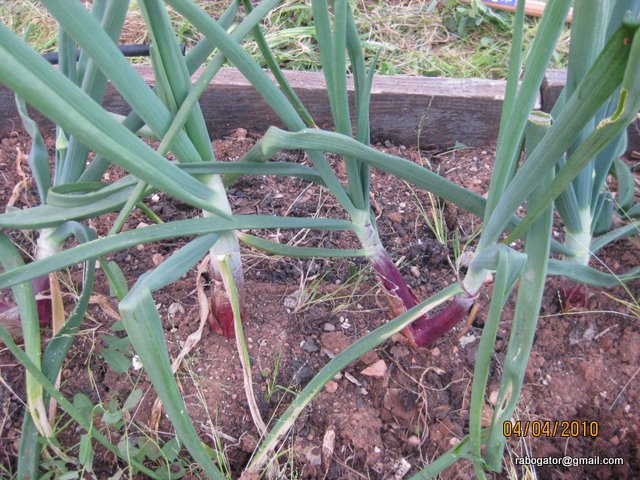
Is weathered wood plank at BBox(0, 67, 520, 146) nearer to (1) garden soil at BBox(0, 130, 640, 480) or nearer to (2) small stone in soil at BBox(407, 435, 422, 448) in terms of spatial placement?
(1) garden soil at BBox(0, 130, 640, 480)

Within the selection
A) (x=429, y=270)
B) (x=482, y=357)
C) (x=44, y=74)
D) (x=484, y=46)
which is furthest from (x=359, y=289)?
(x=484, y=46)

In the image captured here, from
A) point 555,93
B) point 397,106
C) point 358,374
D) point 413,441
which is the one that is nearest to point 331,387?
point 358,374

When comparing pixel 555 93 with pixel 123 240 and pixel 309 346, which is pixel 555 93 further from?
pixel 123 240

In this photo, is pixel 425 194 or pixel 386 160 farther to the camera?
pixel 425 194

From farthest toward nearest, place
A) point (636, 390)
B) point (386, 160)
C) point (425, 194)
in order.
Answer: point (425, 194) < point (636, 390) < point (386, 160)

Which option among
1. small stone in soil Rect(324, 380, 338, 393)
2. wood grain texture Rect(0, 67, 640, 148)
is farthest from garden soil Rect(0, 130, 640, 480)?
wood grain texture Rect(0, 67, 640, 148)

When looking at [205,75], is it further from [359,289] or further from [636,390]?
[636,390]

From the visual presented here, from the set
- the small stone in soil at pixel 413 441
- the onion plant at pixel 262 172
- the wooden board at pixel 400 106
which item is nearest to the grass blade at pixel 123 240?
the onion plant at pixel 262 172

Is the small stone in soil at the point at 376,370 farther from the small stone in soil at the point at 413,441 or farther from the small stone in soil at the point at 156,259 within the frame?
the small stone in soil at the point at 156,259
